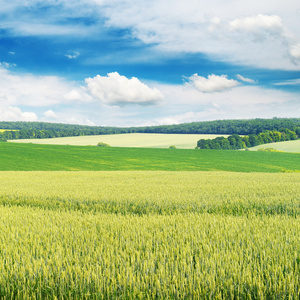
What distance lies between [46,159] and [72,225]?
5194 cm

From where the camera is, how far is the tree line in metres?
88.3

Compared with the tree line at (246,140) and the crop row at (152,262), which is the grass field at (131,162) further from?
the crop row at (152,262)

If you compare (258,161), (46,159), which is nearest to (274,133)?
(258,161)

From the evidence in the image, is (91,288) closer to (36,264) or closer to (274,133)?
(36,264)

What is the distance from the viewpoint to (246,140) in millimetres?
93500

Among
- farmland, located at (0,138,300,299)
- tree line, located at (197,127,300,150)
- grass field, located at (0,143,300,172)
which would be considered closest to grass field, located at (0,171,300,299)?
farmland, located at (0,138,300,299)

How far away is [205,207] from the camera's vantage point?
27.8 feet

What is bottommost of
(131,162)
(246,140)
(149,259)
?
(131,162)

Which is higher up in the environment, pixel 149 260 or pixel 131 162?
pixel 149 260

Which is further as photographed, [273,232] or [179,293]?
[273,232]

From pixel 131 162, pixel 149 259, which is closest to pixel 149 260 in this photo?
pixel 149 259

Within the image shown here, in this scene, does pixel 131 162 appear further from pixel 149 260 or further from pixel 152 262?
pixel 152 262

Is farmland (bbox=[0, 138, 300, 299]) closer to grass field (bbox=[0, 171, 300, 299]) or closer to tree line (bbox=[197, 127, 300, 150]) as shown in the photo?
grass field (bbox=[0, 171, 300, 299])

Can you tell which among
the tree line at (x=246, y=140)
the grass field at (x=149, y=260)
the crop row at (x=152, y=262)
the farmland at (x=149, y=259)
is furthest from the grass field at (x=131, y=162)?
the crop row at (x=152, y=262)
